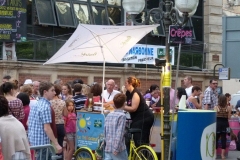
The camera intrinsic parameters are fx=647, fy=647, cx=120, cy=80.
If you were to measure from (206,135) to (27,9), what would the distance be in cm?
1313

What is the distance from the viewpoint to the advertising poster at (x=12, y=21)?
2147cm

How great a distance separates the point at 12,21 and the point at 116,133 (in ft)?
38.2

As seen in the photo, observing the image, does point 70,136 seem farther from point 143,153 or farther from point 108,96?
point 143,153

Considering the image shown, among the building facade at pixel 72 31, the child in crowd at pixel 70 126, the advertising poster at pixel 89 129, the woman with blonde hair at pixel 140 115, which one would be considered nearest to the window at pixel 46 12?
the building facade at pixel 72 31

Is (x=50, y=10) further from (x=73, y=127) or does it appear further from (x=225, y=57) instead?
(x=73, y=127)

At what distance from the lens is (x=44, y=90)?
1033 cm

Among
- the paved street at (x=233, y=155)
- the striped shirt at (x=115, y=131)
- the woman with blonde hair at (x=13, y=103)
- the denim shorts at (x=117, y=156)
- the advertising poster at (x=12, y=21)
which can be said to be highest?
the advertising poster at (x=12, y=21)

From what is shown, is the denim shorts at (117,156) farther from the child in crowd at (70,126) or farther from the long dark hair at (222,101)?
the long dark hair at (222,101)

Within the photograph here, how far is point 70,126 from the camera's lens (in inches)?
535

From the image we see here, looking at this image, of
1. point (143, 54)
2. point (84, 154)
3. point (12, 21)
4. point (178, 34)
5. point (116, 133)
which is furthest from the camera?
point (143, 54)

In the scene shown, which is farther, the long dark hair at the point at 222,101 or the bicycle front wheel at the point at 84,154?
the long dark hair at the point at 222,101

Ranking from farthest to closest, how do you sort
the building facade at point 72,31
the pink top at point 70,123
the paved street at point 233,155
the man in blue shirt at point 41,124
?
the building facade at point 72,31 < the paved street at point 233,155 < the pink top at point 70,123 < the man in blue shirt at point 41,124

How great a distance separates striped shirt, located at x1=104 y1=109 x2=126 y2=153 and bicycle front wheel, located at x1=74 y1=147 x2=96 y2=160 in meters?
1.17

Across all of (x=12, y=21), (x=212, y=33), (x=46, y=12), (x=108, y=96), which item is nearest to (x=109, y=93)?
(x=108, y=96)
